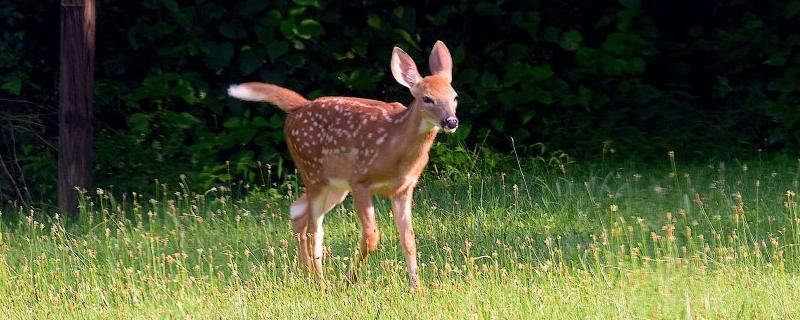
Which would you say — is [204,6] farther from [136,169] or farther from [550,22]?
[550,22]

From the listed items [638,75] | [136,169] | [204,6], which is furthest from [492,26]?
[136,169]

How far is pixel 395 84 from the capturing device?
10.4 metres

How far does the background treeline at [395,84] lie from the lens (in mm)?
9906

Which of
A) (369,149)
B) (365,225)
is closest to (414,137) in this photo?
(369,149)

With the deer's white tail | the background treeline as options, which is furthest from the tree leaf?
the deer's white tail

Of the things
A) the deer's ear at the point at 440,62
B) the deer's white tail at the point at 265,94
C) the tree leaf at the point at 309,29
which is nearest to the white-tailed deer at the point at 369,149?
the deer's ear at the point at 440,62

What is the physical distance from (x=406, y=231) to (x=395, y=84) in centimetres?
335

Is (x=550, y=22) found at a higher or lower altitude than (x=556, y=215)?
higher

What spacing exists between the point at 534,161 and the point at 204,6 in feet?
8.11

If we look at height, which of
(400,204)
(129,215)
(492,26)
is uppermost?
(492,26)

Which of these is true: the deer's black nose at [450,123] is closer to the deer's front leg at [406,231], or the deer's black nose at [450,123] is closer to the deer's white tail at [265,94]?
the deer's front leg at [406,231]

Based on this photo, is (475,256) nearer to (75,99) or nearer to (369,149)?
(369,149)

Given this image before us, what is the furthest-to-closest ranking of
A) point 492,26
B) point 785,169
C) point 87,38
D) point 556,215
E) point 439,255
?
point 492,26, point 785,169, point 87,38, point 556,215, point 439,255

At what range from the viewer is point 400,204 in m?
7.26
